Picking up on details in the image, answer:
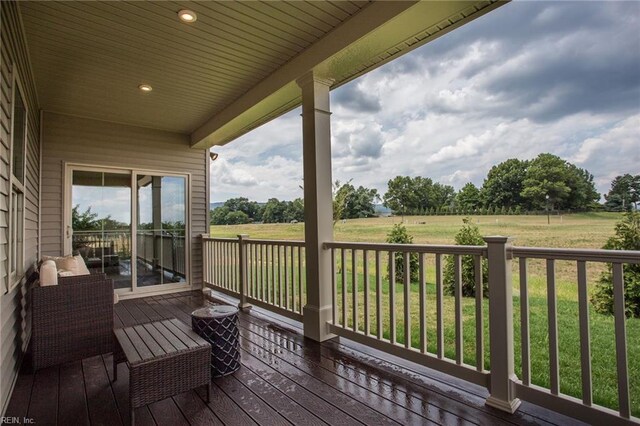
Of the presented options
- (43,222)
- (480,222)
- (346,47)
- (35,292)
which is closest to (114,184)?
(43,222)

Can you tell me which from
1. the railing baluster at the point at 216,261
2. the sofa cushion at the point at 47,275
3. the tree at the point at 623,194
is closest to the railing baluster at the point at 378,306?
the sofa cushion at the point at 47,275

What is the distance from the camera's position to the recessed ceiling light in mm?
2490

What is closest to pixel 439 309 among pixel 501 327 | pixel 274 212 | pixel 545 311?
pixel 501 327

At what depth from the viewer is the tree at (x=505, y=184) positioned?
226 inches

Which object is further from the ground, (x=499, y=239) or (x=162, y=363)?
(x=499, y=239)

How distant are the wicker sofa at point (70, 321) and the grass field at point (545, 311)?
6.87ft

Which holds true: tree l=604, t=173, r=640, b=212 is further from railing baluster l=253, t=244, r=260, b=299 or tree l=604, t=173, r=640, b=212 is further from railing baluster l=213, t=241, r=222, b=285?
railing baluster l=213, t=241, r=222, b=285

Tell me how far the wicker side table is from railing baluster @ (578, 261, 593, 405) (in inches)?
84.4

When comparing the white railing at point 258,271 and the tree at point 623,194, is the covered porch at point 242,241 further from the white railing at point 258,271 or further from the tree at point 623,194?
the tree at point 623,194

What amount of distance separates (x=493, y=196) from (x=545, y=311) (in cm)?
236

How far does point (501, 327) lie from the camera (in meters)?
1.92

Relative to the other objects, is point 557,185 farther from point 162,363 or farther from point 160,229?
point 160,229

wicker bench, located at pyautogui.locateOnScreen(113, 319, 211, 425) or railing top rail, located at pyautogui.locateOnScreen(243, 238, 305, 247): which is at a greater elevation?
railing top rail, located at pyautogui.locateOnScreen(243, 238, 305, 247)

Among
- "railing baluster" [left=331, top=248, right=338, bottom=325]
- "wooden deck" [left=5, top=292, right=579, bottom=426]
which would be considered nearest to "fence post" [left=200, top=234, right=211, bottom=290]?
"wooden deck" [left=5, top=292, right=579, bottom=426]
